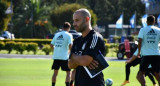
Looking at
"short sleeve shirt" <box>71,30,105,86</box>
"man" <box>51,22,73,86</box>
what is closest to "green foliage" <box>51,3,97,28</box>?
"man" <box>51,22,73,86</box>

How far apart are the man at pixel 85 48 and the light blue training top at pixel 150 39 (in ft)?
16.8

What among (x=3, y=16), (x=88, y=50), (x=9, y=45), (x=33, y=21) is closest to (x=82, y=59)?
(x=88, y=50)

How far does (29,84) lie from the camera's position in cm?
1551

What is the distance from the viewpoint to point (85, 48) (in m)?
6.81

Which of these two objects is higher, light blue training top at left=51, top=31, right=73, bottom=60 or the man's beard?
the man's beard

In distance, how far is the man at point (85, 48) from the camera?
6605 mm

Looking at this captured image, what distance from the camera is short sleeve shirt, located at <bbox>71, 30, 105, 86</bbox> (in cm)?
676

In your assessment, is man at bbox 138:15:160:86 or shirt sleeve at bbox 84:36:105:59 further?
man at bbox 138:15:160:86

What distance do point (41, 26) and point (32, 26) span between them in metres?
1.77

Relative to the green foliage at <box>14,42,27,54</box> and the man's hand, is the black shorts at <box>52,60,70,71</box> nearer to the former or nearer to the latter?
the man's hand

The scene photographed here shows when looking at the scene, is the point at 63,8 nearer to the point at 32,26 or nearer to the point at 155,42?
the point at 32,26

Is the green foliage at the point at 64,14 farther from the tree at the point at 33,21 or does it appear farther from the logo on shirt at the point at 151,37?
the logo on shirt at the point at 151,37

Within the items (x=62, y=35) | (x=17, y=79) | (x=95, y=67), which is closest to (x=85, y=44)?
(x=95, y=67)

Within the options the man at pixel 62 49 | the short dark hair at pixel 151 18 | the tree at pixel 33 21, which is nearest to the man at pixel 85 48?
the short dark hair at pixel 151 18
